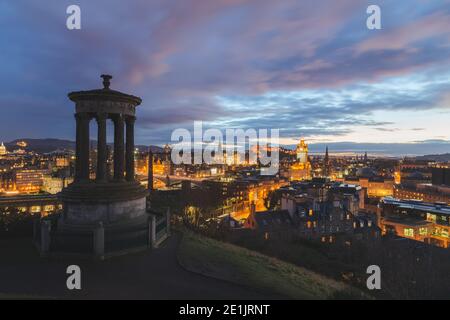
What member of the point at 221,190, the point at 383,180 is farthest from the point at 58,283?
the point at 383,180

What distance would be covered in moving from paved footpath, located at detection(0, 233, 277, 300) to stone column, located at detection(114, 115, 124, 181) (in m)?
6.23

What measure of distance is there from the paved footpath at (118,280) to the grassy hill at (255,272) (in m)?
0.94

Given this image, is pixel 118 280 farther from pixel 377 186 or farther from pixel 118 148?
pixel 377 186

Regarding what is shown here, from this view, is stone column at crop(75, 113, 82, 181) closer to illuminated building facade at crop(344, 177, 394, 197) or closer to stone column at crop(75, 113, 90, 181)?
stone column at crop(75, 113, 90, 181)

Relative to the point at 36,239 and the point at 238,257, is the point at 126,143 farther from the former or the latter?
the point at 238,257

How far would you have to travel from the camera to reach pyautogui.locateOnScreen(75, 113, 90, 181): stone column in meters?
19.8

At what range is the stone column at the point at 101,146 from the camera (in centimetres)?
1942

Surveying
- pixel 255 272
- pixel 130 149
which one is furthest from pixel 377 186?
pixel 255 272

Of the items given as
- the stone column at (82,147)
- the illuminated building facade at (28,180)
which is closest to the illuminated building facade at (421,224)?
the stone column at (82,147)

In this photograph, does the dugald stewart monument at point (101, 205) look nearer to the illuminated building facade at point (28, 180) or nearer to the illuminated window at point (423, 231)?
the illuminated window at point (423, 231)

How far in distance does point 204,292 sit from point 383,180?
158 meters

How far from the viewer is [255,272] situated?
16.5 meters

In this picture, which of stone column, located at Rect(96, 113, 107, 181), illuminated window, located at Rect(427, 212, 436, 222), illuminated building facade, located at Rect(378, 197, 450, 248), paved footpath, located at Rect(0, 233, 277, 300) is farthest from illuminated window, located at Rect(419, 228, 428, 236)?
stone column, located at Rect(96, 113, 107, 181)
